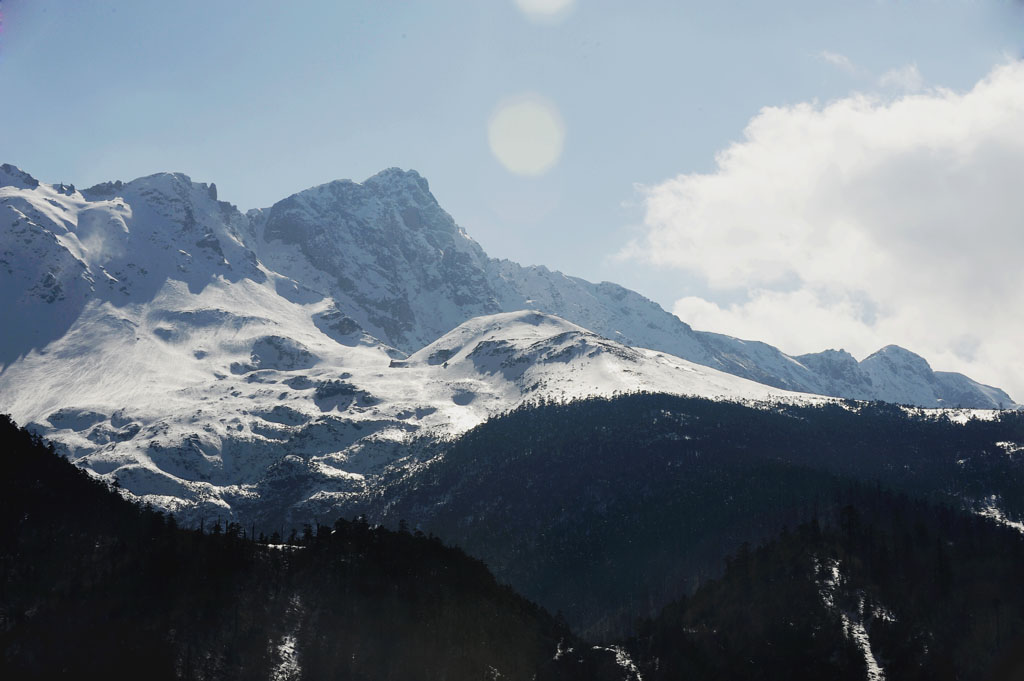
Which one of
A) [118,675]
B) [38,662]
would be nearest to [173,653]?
[118,675]

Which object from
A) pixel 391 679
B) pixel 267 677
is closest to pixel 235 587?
pixel 267 677

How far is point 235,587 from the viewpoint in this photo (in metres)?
199

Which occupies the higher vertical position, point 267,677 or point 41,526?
point 41,526

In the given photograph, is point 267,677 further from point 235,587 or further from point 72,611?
point 72,611

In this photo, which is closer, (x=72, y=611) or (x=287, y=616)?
(x=72, y=611)

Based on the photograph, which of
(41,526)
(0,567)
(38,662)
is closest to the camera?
(38,662)

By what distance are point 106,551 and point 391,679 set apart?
64269 mm

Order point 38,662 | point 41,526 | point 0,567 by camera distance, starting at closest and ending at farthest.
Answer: point 38,662 → point 0,567 → point 41,526

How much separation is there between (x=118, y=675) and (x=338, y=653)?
43.6 meters

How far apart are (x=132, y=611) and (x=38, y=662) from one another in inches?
745

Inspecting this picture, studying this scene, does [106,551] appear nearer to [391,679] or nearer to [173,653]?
[173,653]

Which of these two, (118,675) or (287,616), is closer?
(118,675)

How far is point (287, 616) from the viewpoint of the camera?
19825 centimetres

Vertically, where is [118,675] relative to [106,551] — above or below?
below
